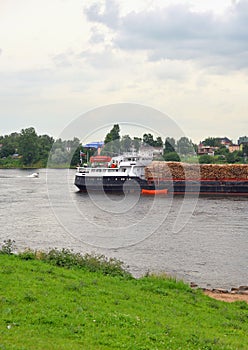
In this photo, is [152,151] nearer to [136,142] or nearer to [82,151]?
[136,142]

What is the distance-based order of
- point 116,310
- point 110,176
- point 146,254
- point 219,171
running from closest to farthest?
point 116,310 → point 146,254 → point 110,176 → point 219,171

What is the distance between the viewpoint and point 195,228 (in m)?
28.1

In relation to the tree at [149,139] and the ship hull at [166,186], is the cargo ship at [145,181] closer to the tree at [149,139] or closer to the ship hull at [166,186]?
the ship hull at [166,186]

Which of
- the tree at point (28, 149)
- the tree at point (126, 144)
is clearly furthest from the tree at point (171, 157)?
the tree at point (28, 149)

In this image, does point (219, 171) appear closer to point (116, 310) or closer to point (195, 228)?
point (195, 228)

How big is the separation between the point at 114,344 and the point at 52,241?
52.8ft

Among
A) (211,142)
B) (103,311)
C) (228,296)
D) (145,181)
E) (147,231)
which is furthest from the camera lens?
(211,142)

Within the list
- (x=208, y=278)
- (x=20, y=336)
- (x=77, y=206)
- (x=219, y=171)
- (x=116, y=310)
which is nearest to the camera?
(x=20, y=336)

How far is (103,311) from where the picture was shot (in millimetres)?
8461

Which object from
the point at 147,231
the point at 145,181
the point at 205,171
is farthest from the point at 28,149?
the point at 147,231

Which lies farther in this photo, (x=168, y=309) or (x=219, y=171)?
(x=219, y=171)

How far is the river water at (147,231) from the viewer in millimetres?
17828

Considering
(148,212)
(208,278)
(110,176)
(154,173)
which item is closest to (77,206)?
(148,212)

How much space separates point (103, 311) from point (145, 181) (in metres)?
42.8
